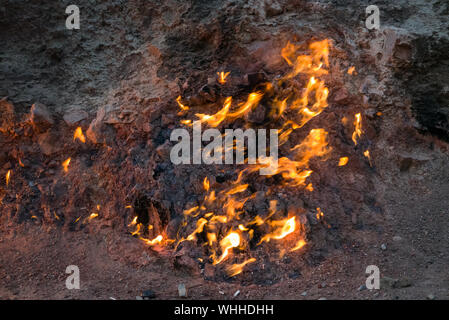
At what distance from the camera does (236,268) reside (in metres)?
3.72

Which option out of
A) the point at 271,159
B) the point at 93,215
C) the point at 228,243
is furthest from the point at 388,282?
the point at 93,215

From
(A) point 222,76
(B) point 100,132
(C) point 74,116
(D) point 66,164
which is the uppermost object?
(A) point 222,76

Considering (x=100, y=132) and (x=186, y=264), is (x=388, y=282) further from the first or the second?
(x=100, y=132)

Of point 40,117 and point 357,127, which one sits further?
point 40,117

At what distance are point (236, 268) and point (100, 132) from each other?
1.88 meters

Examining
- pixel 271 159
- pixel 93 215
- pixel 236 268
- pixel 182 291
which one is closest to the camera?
pixel 182 291

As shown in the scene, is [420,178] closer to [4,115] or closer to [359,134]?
[359,134]

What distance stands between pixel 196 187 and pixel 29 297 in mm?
1595

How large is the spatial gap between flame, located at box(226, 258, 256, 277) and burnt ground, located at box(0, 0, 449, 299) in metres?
0.22

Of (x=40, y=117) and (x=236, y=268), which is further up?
(x=40, y=117)

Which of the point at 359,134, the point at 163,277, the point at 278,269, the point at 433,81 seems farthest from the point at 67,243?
the point at 433,81

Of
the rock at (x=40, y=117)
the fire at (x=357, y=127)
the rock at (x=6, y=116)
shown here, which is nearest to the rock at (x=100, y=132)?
the rock at (x=40, y=117)

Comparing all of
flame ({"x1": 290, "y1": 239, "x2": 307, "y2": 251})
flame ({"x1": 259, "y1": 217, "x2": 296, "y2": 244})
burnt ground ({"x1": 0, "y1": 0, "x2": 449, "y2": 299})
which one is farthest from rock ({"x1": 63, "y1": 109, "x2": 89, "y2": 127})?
flame ({"x1": 290, "y1": 239, "x2": 307, "y2": 251})

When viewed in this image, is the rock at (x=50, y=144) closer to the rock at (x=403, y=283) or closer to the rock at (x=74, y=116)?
the rock at (x=74, y=116)
